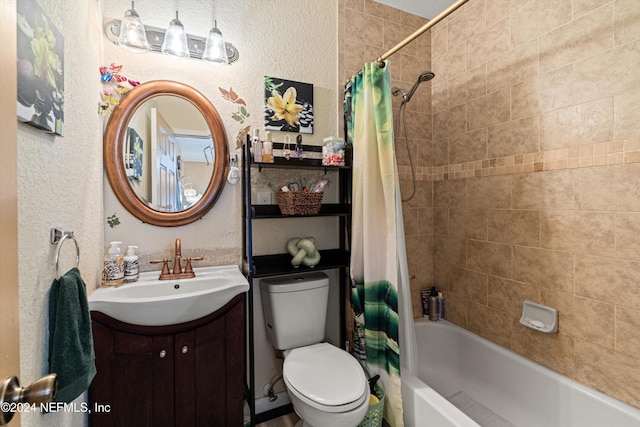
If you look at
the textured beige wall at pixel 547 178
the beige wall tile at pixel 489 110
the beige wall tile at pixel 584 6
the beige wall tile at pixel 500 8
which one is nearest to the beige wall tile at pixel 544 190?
the textured beige wall at pixel 547 178

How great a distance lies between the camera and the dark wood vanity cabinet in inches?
50.3

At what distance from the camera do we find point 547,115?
1.59m

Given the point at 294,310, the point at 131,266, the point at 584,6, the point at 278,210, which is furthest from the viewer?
the point at 278,210

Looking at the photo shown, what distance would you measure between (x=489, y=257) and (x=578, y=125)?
0.86 m

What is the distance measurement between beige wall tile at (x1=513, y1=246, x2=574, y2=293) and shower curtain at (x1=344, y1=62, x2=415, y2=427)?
0.70m

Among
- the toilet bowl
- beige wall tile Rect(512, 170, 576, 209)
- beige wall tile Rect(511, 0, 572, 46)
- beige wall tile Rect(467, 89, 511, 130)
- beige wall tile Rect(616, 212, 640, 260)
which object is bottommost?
the toilet bowl

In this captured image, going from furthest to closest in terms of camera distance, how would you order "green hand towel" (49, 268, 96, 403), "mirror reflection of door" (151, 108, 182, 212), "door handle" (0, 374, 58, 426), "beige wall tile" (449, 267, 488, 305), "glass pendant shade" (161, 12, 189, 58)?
"beige wall tile" (449, 267, 488, 305) → "mirror reflection of door" (151, 108, 182, 212) → "glass pendant shade" (161, 12, 189, 58) → "green hand towel" (49, 268, 96, 403) → "door handle" (0, 374, 58, 426)

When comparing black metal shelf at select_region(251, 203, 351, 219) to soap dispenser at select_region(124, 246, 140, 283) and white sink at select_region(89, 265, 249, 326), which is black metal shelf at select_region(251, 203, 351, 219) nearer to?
white sink at select_region(89, 265, 249, 326)

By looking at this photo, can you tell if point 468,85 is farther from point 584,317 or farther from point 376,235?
point 584,317

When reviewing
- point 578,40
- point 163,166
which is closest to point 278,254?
point 163,166

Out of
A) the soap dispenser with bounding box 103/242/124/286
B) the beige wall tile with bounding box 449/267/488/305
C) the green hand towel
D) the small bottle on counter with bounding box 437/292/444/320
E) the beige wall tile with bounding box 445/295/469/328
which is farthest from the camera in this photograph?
the small bottle on counter with bounding box 437/292/444/320

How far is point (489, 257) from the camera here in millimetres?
1900

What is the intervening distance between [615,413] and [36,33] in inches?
100

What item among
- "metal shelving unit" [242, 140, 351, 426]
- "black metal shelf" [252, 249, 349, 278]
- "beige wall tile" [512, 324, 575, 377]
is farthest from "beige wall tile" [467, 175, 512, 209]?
"black metal shelf" [252, 249, 349, 278]
